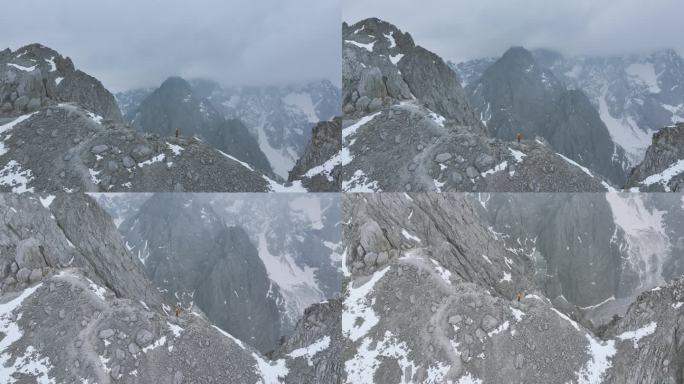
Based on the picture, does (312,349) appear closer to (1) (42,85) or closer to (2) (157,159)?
(2) (157,159)

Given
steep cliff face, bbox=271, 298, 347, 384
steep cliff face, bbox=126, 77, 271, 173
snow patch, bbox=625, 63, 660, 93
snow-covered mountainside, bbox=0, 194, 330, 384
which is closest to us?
snow-covered mountainside, bbox=0, 194, 330, 384

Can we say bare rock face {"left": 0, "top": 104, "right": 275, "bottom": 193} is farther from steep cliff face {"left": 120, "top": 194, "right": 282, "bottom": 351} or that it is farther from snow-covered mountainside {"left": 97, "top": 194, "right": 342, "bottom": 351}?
steep cliff face {"left": 120, "top": 194, "right": 282, "bottom": 351}

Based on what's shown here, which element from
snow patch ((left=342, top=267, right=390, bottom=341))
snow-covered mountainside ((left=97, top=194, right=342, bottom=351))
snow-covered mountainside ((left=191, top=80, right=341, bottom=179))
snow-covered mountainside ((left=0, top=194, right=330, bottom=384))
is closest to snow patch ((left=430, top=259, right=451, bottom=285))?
snow patch ((left=342, top=267, right=390, bottom=341))

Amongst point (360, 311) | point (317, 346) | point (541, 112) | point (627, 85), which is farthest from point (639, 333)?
point (317, 346)

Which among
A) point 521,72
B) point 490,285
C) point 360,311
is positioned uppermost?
point 521,72

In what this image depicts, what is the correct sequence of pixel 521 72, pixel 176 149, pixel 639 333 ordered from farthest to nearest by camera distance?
pixel 521 72, pixel 176 149, pixel 639 333

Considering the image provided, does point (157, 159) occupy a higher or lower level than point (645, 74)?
higher

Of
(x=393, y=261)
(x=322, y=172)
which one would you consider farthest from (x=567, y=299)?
(x=322, y=172)
